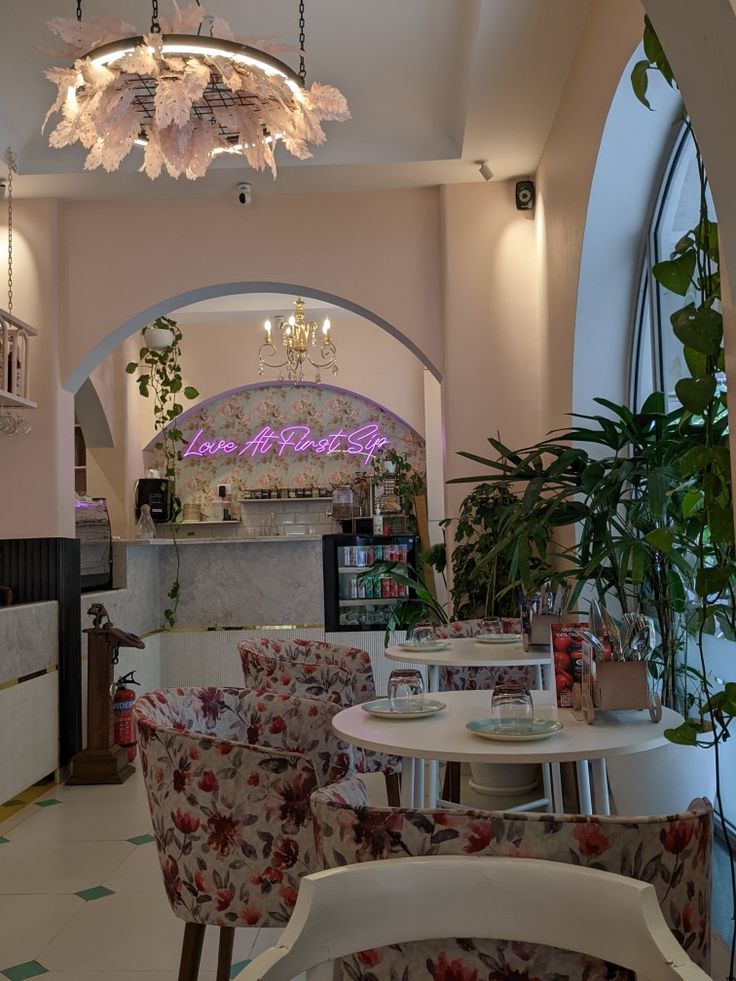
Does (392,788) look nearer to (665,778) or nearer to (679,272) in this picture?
(665,778)

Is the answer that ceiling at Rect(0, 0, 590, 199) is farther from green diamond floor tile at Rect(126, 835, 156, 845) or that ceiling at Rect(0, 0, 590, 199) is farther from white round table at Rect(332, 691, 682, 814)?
green diamond floor tile at Rect(126, 835, 156, 845)

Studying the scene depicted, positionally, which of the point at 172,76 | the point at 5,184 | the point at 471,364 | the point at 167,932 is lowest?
the point at 167,932

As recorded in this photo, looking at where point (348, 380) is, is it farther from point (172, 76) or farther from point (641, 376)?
point (172, 76)

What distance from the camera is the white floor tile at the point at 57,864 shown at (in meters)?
3.82

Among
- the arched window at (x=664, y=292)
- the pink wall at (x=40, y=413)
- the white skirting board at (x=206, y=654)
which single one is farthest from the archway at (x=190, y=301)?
the white skirting board at (x=206, y=654)

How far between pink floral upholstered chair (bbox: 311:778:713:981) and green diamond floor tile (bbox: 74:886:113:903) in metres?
2.55

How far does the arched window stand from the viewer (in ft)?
12.8

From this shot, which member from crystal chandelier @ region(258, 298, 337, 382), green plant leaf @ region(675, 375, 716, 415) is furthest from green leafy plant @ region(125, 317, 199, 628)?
green plant leaf @ region(675, 375, 716, 415)

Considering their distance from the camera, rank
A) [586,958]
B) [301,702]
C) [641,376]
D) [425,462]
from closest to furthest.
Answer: [586,958], [301,702], [641,376], [425,462]

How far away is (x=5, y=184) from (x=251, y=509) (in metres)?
5.45

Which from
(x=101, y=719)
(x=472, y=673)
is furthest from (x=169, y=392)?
(x=472, y=673)

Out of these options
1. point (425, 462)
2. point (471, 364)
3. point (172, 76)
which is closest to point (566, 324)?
point (471, 364)

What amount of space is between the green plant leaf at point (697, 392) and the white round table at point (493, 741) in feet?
2.85

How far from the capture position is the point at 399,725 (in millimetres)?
2533
